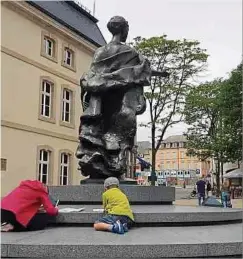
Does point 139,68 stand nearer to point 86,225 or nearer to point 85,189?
point 85,189

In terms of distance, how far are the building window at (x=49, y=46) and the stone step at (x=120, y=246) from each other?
874 inches

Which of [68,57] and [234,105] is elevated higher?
[68,57]

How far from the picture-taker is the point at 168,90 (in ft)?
103

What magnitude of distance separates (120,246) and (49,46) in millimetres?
24023

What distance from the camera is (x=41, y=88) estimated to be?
2673cm

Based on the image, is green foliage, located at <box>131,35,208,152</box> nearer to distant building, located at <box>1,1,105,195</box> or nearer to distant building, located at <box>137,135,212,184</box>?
distant building, located at <box>1,1,105,195</box>

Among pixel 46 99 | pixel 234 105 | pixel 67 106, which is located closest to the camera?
pixel 46 99

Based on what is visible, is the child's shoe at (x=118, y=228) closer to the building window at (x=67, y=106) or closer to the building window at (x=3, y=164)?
the building window at (x=3, y=164)

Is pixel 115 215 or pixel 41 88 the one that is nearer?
pixel 115 215

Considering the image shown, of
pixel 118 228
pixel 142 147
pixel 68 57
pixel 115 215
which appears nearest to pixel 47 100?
pixel 68 57

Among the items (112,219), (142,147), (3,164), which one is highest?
(142,147)

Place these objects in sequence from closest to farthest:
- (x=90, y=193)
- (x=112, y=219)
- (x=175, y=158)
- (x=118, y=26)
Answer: (x=112, y=219)
(x=90, y=193)
(x=118, y=26)
(x=175, y=158)

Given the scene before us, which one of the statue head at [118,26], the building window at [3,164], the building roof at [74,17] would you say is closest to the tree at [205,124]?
the building roof at [74,17]

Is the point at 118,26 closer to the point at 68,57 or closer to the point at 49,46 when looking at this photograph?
the point at 49,46
